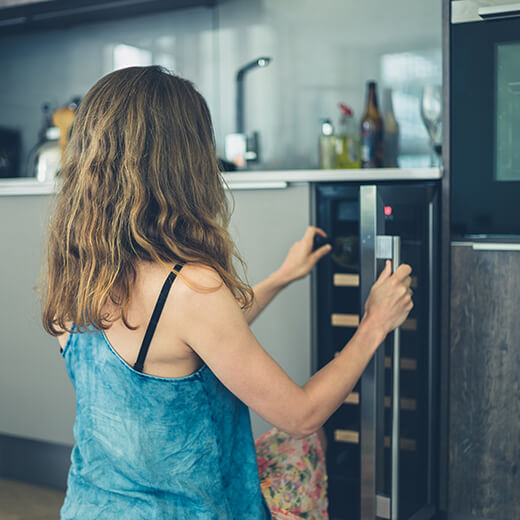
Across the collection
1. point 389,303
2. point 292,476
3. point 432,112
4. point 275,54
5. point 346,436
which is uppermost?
point 275,54

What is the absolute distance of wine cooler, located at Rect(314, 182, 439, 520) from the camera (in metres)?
1.25

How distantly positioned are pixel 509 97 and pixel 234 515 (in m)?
1.08

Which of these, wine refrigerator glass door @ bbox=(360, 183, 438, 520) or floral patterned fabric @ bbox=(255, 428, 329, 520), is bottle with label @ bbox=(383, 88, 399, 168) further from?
floral patterned fabric @ bbox=(255, 428, 329, 520)

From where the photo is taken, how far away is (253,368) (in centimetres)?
93

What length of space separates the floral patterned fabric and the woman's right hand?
12.2 inches

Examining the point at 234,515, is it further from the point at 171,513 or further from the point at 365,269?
the point at 365,269

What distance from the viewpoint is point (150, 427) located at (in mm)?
976

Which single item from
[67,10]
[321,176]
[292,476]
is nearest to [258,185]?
[321,176]

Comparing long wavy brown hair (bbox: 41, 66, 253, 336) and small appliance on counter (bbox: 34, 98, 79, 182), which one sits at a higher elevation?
small appliance on counter (bbox: 34, 98, 79, 182)

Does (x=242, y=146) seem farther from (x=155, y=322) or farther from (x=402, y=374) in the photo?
(x=155, y=322)

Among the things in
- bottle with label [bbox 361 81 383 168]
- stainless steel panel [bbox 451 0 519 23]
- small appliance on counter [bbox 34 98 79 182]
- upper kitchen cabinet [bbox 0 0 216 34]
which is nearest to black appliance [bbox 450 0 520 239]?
stainless steel panel [bbox 451 0 519 23]

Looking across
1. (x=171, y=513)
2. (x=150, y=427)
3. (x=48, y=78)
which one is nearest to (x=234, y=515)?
(x=171, y=513)

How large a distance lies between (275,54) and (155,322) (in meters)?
1.65

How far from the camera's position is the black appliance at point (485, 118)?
4.73 feet
